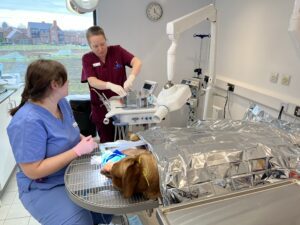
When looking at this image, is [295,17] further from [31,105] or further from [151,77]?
[151,77]

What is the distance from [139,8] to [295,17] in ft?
6.43

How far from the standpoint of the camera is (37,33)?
9.68 ft

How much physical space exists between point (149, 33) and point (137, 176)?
257cm

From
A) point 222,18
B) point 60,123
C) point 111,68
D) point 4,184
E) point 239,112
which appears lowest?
point 4,184

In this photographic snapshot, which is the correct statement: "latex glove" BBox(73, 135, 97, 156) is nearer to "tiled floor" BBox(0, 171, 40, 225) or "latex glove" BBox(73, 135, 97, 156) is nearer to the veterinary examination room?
the veterinary examination room

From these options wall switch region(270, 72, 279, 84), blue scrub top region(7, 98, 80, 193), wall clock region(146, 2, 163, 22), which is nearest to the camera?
blue scrub top region(7, 98, 80, 193)

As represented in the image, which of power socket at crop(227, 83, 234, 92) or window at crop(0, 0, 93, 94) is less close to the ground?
window at crop(0, 0, 93, 94)

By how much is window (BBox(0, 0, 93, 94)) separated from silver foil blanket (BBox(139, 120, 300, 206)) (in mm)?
2227

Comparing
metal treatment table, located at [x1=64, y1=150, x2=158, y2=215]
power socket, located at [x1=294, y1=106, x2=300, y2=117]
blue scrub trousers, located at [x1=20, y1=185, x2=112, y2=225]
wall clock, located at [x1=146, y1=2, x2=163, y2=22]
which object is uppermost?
wall clock, located at [x1=146, y1=2, x2=163, y2=22]

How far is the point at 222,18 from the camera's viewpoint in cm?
295


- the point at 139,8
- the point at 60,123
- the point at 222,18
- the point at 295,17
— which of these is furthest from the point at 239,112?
the point at 60,123

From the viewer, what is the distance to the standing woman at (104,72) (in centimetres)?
212

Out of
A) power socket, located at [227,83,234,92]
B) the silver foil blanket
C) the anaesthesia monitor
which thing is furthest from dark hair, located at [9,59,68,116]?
power socket, located at [227,83,234,92]

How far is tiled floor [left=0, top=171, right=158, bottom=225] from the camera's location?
5.90 feet
